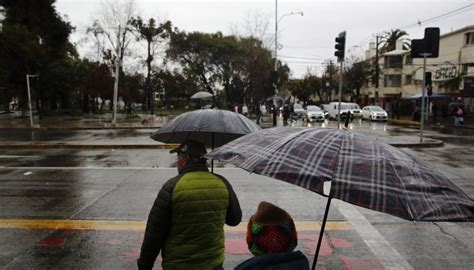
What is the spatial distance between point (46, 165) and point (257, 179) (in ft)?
20.6

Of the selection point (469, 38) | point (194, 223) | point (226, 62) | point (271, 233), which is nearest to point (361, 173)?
point (271, 233)

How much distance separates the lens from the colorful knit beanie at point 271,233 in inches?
87.7

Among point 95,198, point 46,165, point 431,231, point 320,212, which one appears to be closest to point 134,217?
point 95,198

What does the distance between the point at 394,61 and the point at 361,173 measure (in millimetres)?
62522

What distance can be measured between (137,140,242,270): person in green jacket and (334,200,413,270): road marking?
3.02m

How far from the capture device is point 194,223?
108 inches

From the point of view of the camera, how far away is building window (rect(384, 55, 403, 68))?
5966cm

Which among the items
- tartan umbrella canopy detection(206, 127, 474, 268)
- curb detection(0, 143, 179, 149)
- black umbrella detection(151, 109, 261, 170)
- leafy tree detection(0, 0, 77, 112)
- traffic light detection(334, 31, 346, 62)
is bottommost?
curb detection(0, 143, 179, 149)

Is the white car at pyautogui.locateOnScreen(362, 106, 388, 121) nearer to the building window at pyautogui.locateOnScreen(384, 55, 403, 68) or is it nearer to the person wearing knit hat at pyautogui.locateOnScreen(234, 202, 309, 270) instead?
the building window at pyautogui.locateOnScreen(384, 55, 403, 68)

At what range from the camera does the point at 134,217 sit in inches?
279

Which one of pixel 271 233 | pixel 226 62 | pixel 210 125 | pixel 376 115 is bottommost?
pixel 376 115

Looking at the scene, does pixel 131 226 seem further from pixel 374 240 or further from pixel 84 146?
pixel 84 146

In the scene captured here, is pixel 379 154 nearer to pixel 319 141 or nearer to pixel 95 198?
pixel 319 141

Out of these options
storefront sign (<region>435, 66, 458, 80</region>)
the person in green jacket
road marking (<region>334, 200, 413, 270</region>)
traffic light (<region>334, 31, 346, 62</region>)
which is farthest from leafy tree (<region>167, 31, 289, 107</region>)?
the person in green jacket
